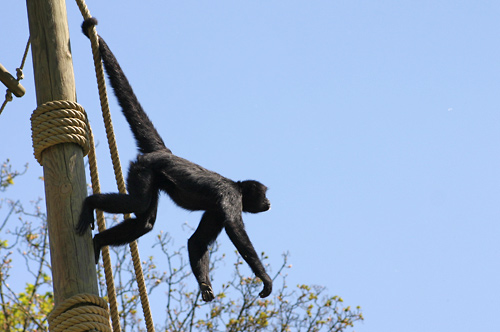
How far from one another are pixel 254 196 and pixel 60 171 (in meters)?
4.16

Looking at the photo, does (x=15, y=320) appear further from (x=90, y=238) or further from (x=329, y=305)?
(x=90, y=238)

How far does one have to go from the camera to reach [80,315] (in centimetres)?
439

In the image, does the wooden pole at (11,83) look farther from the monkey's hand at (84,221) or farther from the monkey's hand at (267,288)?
the monkey's hand at (267,288)

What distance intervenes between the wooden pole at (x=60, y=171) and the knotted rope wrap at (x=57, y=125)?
0.07 m

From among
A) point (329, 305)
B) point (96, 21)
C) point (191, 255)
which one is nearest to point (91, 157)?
point (96, 21)

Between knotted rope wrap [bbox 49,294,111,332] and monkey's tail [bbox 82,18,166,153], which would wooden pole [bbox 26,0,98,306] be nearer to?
knotted rope wrap [bbox 49,294,111,332]

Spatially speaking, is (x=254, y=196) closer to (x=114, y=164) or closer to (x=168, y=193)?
(x=168, y=193)

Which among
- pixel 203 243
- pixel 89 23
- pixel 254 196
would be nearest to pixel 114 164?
pixel 89 23

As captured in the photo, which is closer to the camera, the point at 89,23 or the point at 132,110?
the point at 89,23

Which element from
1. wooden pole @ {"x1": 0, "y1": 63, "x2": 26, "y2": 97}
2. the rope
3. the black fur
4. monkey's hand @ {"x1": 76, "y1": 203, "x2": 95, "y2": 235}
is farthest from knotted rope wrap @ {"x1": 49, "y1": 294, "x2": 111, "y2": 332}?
wooden pole @ {"x1": 0, "y1": 63, "x2": 26, "y2": 97}

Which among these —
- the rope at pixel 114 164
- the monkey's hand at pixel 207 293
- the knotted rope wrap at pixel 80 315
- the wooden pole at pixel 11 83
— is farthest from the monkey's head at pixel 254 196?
the knotted rope wrap at pixel 80 315

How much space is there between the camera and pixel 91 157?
17.9 ft

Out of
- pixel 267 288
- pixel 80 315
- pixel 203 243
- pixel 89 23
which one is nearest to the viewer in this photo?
pixel 80 315

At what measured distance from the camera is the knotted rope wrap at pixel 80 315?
4.38 meters
